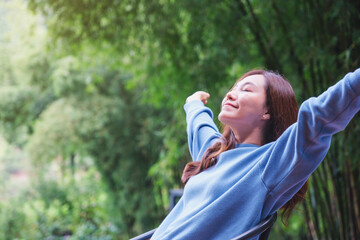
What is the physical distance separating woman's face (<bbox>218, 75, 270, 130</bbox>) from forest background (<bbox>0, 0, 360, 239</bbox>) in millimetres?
833

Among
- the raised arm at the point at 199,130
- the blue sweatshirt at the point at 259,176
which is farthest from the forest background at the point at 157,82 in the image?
the blue sweatshirt at the point at 259,176

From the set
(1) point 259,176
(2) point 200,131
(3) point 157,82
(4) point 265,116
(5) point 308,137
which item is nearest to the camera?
(5) point 308,137

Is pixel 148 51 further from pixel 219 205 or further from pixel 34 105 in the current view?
pixel 34 105

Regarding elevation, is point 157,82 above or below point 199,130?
above

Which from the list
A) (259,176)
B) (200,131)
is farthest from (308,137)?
(200,131)

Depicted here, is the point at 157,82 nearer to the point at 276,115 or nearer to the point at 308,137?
the point at 276,115

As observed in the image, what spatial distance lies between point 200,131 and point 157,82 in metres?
2.05

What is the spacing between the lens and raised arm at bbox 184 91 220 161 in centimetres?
118

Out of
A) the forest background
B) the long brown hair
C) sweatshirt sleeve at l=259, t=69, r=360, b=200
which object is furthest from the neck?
the forest background

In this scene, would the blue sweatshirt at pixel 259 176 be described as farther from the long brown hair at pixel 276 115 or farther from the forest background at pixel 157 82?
the forest background at pixel 157 82

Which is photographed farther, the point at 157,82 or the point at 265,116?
the point at 157,82

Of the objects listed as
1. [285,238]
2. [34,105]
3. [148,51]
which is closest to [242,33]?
[148,51]

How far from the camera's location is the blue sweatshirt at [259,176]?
76 cm

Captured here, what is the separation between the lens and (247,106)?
1.00 m
